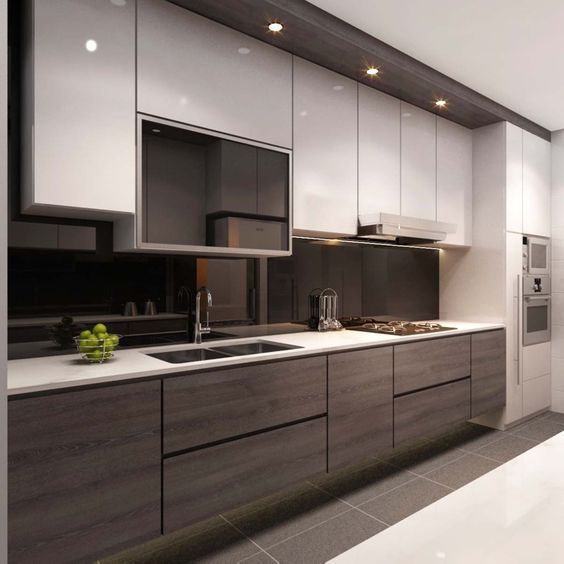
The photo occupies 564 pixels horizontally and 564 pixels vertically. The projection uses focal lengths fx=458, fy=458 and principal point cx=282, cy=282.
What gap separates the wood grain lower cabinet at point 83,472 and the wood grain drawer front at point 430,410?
1.61 metres

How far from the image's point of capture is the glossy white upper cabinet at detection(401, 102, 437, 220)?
3416 millimetres

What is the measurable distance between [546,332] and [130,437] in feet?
13.0

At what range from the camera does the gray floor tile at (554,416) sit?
4.10 meters

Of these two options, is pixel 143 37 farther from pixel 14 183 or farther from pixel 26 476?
pixel 26 476

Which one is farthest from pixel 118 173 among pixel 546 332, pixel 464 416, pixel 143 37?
pixel 546 332

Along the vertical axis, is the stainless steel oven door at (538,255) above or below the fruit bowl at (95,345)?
above

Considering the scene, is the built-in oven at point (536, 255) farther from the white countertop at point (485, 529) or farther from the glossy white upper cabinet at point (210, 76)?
the white countertop at point (485, 529)

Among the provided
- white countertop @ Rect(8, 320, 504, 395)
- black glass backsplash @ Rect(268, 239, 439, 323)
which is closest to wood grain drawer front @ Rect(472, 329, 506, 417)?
black glass backsplash @ Rect(268, 239, 439, 323)

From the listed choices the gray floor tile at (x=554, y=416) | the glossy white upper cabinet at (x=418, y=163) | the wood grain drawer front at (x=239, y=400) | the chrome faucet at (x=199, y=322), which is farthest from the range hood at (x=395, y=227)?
the gray floor tile at (x=554, y=416)

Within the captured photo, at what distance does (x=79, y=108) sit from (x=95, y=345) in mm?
993

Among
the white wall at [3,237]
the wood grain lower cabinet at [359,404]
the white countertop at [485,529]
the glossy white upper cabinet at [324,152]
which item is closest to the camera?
the white countertop at [485,529]

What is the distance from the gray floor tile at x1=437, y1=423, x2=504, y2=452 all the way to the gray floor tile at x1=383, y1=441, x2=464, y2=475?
0.10m

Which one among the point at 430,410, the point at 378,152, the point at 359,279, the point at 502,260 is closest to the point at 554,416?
the point at 502,260

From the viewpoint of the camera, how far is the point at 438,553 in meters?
0.57
